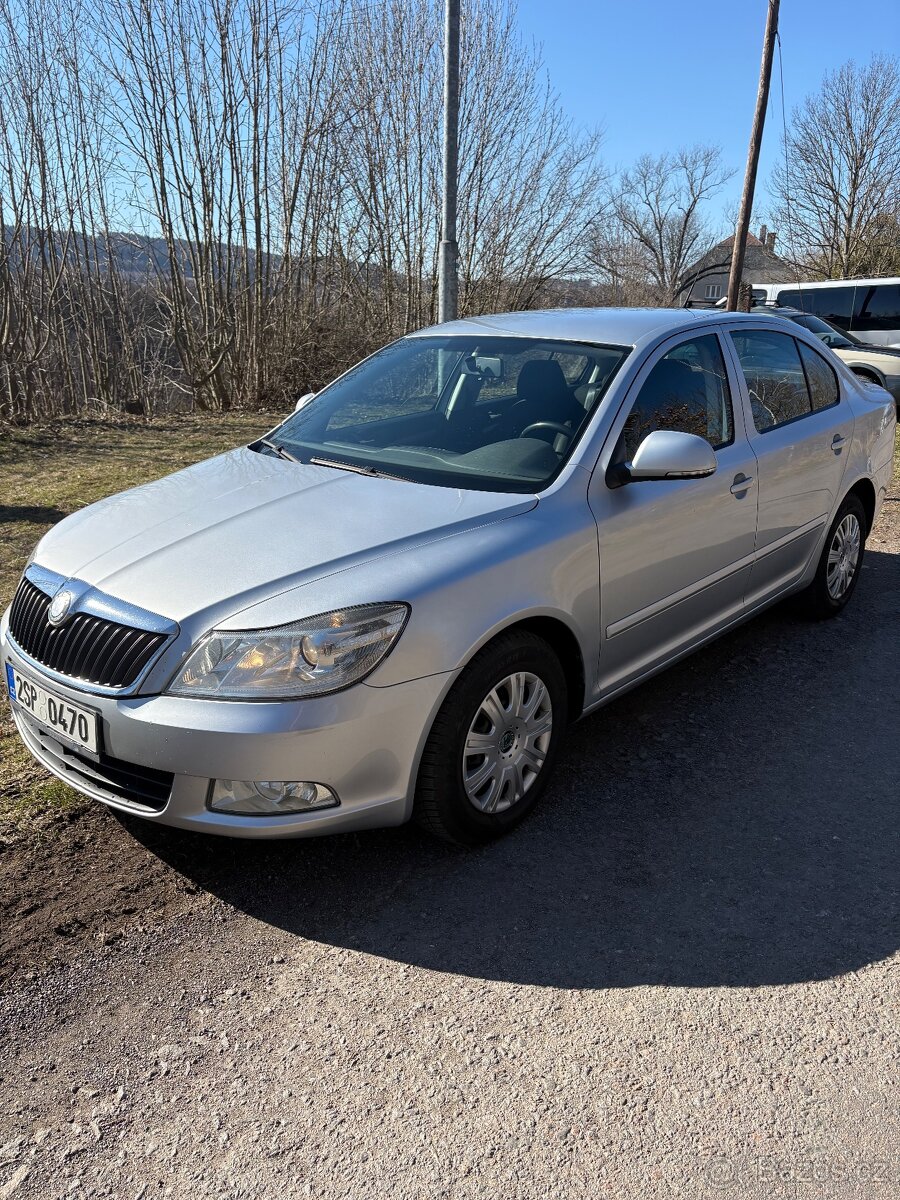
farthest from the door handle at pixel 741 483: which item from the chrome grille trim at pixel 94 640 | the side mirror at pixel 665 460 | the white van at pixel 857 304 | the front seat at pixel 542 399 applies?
the white van at pixel 857 304

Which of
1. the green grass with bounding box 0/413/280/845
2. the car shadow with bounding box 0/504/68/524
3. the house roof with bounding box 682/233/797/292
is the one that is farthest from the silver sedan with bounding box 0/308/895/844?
the house roof with bounding box 682/233/797/292

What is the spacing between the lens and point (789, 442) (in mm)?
4488

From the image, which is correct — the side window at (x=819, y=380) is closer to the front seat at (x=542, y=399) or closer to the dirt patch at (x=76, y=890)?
the front seat at (x=542, y=399)

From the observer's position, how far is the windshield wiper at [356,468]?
3.51 m

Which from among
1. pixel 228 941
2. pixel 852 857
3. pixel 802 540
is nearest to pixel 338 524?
pixel 228 941

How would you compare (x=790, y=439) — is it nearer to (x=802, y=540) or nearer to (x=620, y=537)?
(x=802, y=540)

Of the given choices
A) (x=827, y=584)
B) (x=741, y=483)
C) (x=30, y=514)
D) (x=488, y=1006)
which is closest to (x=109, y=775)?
(x=488, y=1006)

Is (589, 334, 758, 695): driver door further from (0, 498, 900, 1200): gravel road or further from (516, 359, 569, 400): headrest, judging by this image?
(0, 498, 900, 1200): gravel road

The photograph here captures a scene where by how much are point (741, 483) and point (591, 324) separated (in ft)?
3.08

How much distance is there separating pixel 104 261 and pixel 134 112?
6.02 ft

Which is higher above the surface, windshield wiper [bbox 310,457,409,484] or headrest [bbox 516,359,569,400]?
headrest [bbox 516,359,569,400]

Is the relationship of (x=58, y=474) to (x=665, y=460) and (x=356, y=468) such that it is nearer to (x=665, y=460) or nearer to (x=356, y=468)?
(x=356, y=468)

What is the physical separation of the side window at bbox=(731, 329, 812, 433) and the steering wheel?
123 centimetres

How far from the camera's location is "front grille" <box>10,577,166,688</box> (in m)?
2.67
